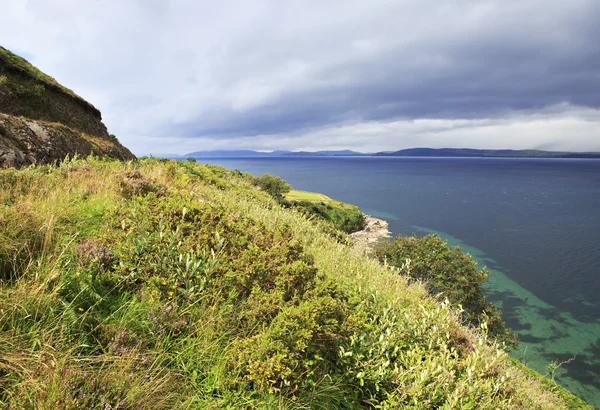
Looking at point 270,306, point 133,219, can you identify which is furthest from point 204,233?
point 270,306

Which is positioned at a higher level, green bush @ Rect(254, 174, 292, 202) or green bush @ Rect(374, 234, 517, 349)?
green bush @ Rect(254, 174, 292, 202)

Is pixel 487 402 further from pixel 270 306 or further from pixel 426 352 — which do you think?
pixel 270 306

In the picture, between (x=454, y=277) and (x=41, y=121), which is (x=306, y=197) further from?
(x=41, y=121)

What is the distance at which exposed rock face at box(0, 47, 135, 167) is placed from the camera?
9.80 metres

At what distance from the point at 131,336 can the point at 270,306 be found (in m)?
1.50

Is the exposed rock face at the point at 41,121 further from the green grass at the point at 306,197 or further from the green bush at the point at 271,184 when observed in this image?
the green grass at the point at 306,197

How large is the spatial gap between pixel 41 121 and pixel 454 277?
26200 millimetres

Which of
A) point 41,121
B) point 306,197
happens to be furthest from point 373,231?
point 41,121

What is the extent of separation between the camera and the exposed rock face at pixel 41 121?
9805 millimetres

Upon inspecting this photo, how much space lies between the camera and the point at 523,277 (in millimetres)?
43781

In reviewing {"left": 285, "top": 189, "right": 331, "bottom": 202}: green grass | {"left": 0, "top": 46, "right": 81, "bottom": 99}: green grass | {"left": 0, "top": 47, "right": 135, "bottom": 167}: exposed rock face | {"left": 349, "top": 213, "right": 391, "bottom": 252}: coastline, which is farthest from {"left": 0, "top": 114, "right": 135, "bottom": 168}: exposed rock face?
{"left": 285, "top": 189, "right": 331, "bottom": 202}: green grass

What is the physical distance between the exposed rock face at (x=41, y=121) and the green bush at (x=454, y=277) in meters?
19.5

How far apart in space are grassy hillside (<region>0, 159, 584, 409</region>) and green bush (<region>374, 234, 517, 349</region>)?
17.5 metres

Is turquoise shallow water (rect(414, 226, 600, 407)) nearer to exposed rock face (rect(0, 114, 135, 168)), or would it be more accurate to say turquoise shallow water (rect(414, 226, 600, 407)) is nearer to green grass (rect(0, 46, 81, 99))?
exposed rock face (rect(0, 114, 135, 168))
